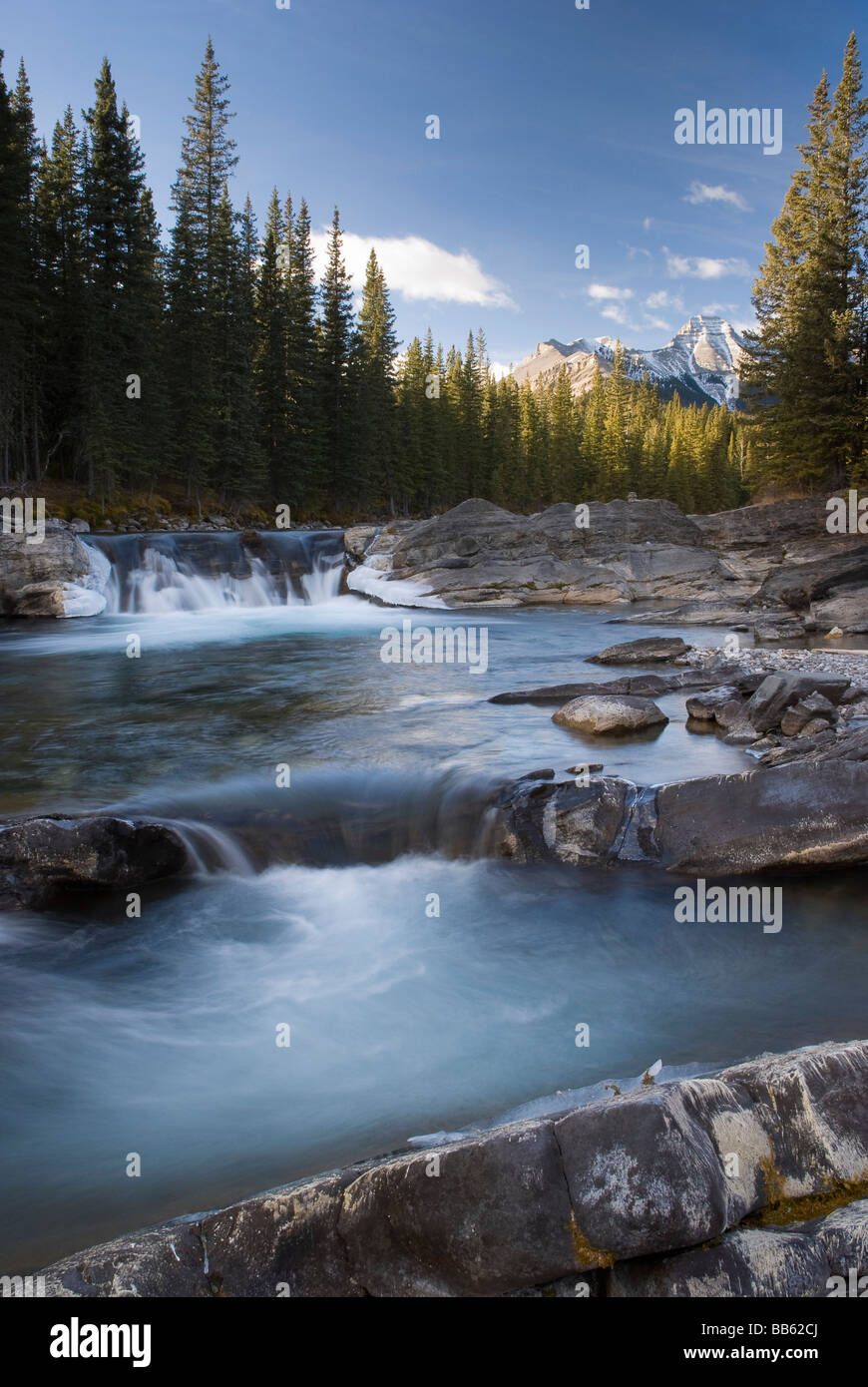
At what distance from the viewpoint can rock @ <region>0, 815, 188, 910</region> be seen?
730cm

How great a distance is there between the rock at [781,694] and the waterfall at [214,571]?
20.8m

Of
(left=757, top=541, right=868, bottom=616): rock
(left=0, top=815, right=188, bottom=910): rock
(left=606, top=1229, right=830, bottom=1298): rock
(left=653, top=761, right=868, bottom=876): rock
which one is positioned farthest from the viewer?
(left=757, top=541, right=868, bottom=616): rock

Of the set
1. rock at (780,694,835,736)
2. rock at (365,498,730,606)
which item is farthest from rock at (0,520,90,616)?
rock at (780,694,835,736)

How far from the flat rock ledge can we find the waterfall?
84.5 ft

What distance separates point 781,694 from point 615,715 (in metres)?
2.29

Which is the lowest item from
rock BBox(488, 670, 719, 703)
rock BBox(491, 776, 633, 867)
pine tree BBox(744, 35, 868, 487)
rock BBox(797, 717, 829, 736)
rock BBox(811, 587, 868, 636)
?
rock BBox(491, 776, 633, 867)

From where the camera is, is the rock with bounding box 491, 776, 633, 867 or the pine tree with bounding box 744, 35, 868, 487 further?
the pine tree with bounding box 744, 35, 868, 487

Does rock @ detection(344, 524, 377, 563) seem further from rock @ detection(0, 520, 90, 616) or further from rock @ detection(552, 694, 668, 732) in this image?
rock @ detection(552, 694, 668, 732)

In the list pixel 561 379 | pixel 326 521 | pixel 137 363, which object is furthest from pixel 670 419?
pixel 137 363

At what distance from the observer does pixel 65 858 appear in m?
7.36

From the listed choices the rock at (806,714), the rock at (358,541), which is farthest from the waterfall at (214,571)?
the rock at (806,714)

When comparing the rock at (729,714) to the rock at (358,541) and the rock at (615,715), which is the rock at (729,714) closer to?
the rock at (615,715)

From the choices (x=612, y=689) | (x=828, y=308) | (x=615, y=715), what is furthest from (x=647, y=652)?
(x=828, y=308)

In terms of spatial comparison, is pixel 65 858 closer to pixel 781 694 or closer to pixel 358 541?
pixel 781 694
